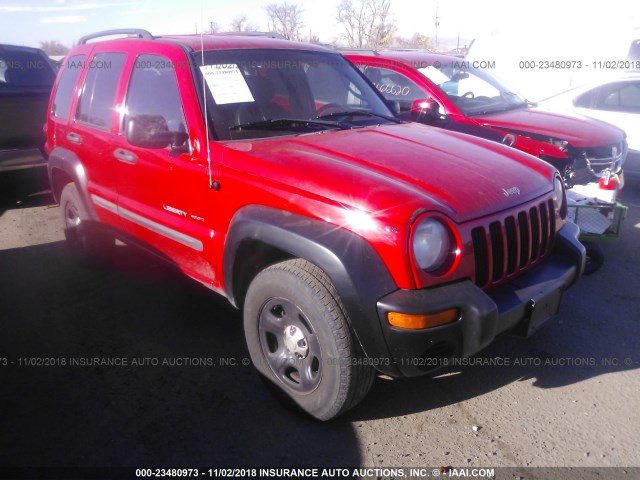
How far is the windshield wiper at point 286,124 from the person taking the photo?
335cm

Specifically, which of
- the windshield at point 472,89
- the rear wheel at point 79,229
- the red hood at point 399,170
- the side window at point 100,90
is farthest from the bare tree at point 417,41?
the red hood at point 399,170

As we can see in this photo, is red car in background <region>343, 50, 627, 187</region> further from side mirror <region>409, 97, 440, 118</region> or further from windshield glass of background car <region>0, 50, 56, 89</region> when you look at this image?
windshield glass of background car <region>0, 50, 56, 89</region>

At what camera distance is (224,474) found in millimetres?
2549

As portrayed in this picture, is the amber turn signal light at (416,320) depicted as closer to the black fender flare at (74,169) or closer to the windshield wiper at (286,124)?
the windshield wiper at (286,124)

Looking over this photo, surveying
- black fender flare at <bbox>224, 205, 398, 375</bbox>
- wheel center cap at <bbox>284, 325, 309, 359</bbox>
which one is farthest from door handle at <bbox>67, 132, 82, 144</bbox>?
wheel center cap at <bbox>284, 325, 309, 359</bbox>

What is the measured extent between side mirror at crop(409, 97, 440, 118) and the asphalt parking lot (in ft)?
7.16

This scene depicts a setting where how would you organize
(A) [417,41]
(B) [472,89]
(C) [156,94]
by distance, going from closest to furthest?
(C) [156,94]
(B) [472,89]
(A) [417,41]

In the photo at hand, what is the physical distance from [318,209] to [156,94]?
5.55 ft

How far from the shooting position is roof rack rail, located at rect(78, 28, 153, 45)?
4.21 m

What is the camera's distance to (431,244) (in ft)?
8.05

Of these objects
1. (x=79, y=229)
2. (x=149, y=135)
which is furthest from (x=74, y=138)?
(x=149, y=135)

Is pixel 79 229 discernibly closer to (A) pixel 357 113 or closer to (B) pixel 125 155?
(B) pixel 125 155

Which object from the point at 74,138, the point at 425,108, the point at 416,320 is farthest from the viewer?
the point at 425,108

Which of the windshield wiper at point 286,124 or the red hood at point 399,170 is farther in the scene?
the windshield wiper at point 286,124
